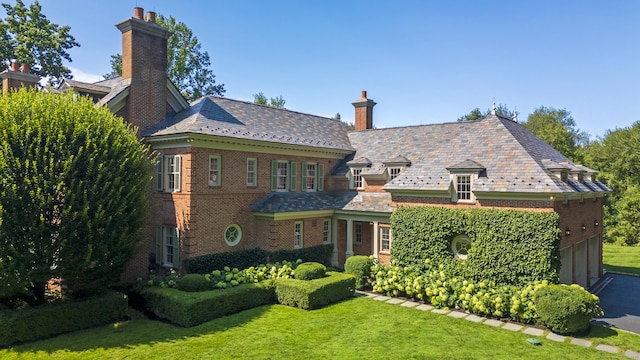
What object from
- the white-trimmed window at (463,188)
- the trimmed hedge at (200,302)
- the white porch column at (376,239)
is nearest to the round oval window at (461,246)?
the white-trimmed window at (463,188)

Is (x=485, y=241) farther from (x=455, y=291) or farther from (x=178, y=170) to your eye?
(x=178, y=170)

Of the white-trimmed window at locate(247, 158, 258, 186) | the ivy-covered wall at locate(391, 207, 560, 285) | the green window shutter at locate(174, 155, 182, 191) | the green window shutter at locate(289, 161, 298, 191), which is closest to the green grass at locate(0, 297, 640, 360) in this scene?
the ivy-covered wall at locate(391, 207, 560, 285)

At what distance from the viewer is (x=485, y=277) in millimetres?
17078

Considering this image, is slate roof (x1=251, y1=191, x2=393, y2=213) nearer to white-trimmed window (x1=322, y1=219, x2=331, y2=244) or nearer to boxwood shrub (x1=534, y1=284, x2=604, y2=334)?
white-trimmed window (x1=322, y1=219, x2=331, y2=244)

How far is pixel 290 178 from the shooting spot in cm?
2338

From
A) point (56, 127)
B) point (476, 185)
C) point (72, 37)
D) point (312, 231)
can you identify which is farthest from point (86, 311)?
point (72, 37)

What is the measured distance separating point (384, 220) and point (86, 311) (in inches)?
573

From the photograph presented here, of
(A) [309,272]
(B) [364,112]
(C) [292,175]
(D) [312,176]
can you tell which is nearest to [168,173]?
(C) [292,175]

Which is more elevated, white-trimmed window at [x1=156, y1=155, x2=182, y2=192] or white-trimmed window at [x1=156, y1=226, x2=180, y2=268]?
white-trimmed window at [x1=156, y1=155, x2=182, y2=192]

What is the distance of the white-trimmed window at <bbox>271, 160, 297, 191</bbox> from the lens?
73.4 feet

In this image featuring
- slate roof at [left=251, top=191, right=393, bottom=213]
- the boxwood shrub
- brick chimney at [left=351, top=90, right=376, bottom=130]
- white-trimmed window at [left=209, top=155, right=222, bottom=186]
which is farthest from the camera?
brick chimney at [left=351, top=90, right=376, bottom=130]

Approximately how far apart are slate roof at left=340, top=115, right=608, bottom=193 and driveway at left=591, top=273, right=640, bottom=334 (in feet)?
17.3

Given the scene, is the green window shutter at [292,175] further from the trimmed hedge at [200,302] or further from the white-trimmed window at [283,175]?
the trimmed hedge at [200,302]

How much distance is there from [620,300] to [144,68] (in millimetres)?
25751
